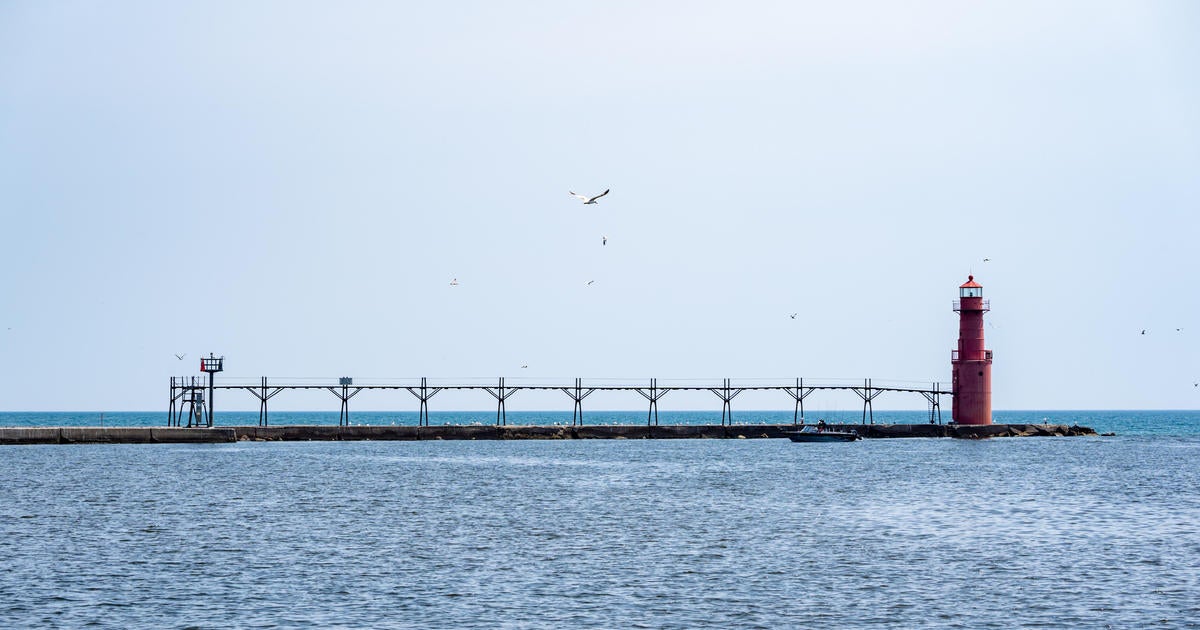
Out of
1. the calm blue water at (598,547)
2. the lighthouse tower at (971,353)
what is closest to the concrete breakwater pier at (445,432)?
the lighthouse tower at (971,353)

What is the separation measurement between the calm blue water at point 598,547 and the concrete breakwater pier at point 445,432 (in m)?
25.8

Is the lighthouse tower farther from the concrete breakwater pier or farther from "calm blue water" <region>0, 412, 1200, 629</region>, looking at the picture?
"calm blue water" <region>0, 412, 1200, 629</region>

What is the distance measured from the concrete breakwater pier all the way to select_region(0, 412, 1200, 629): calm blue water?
25762 millimetres

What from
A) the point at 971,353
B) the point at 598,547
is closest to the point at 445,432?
Answer: the point at 971,353

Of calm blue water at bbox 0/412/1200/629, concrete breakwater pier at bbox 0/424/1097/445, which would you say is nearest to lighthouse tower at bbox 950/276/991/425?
concrete breakwater pier at bbox 0/424/1097/445

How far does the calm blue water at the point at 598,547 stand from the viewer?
2873 centimetres

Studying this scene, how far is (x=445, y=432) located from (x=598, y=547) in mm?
75497

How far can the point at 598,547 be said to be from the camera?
127ft

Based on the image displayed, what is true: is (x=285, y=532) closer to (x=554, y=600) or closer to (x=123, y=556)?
(x=123, y=556)

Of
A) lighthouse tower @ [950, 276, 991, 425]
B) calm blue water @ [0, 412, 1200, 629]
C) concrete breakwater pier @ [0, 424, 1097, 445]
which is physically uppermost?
lighthouse tower @ [950, 276, 991, 425]

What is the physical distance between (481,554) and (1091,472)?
159ft

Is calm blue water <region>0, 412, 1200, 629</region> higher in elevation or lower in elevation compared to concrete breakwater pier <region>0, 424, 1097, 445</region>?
lower

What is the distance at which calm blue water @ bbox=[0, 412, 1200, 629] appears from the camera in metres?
28.7

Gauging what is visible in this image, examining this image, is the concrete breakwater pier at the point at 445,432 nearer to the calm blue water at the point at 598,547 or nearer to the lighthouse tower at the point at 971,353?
the lighthouse tower at the point at 971,353
